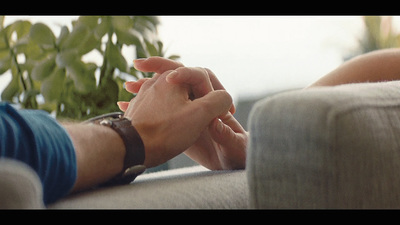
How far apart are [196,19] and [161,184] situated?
8.02 feet

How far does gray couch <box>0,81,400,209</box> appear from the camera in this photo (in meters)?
0.37

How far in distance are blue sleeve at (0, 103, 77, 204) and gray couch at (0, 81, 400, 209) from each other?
3 centimetres

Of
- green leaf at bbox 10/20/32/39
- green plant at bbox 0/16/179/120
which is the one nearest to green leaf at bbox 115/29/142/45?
green plant at bbox 0/16/179/120

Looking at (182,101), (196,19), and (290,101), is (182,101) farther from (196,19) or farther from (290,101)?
(196,19)

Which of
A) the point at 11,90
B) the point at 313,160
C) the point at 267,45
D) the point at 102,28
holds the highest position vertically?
the point at 313,160

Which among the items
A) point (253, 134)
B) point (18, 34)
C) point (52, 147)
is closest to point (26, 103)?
point (18, 34)

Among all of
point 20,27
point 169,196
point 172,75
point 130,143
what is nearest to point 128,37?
point 20,27

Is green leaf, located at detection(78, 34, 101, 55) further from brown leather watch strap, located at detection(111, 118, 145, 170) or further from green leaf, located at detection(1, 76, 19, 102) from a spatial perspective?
brown leather watch strap, located at detection(111, 118, 145, 170)

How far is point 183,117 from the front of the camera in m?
0.60

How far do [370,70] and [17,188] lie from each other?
572mm

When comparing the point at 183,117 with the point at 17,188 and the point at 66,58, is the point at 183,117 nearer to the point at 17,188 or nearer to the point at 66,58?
the point at 17,188

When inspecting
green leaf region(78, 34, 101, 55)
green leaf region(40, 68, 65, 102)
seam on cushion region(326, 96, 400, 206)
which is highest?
seam on cushion region(326, 96, 400, 206)

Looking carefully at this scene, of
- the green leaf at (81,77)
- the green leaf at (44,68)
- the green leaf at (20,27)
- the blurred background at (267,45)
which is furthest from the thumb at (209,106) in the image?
the blurred background at (267,45)

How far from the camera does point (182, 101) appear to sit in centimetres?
62
